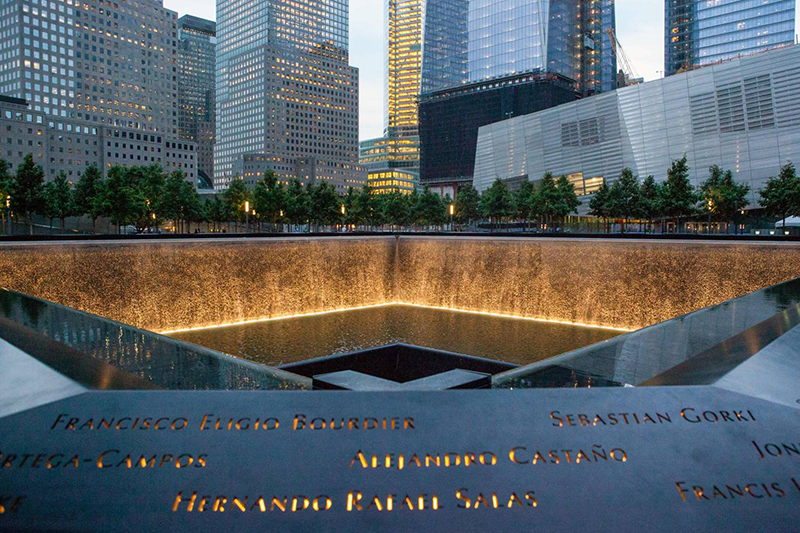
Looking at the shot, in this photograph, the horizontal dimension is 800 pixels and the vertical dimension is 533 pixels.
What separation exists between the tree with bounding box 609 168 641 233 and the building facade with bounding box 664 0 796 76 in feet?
163

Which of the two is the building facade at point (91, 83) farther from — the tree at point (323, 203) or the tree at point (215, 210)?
the tree at point (323, 203)

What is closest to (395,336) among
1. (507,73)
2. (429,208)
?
(429,208)

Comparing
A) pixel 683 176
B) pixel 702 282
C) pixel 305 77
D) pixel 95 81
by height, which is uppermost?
pixel 305 77

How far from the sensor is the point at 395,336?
1870 cm

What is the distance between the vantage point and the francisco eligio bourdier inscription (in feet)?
8.37

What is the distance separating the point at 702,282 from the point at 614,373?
16.8 metres

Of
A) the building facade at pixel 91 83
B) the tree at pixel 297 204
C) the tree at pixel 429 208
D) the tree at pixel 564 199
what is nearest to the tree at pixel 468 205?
the tree at pixel 429 208

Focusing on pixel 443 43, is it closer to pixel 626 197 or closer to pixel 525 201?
pixel 525 201

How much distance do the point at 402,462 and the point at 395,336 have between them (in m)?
15.9

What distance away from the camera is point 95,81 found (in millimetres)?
123438

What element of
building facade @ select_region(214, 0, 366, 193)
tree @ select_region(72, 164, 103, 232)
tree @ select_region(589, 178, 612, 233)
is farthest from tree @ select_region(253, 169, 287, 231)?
building facade @ select_region(214, 0, 366, 193)

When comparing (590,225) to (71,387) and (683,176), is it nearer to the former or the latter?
(683,176)

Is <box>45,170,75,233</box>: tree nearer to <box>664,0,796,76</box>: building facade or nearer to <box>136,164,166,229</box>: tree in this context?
<box>136,164,166,229</box>: tree

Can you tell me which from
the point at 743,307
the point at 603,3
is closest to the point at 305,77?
the point at 603,3
